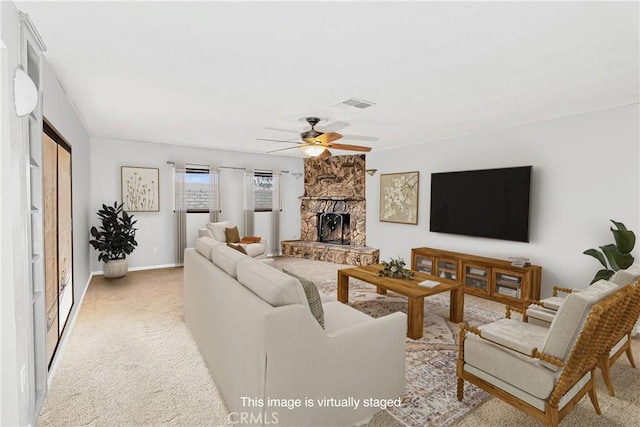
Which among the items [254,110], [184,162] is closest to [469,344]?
[254,110]

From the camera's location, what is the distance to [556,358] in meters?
1.85

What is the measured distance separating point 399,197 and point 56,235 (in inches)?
209

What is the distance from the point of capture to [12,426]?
1694 millimetres

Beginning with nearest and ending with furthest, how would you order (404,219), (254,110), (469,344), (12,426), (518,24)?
(12,426), (518,24), (469,344), (254,110), (404,219)

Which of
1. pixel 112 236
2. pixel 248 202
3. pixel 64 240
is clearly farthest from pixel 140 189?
pixel 64 240

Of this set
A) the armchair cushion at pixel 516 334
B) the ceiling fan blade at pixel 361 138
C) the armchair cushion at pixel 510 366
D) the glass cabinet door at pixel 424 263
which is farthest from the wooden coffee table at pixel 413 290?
the ceiling fan blade at pixel 361 138

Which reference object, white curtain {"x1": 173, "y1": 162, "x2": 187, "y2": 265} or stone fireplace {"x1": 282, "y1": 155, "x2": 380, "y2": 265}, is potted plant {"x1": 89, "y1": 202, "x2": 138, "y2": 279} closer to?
white curtain {"x1": 173, "y1": 162, "x2": 187, "y2": 265}

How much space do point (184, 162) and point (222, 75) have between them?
4.27 metres

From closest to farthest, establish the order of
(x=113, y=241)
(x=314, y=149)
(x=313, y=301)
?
(x=313, y=301) → (x=314, y=149) → (x=113, y=241)

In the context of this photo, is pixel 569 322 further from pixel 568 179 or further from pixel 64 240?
pixel 64 240

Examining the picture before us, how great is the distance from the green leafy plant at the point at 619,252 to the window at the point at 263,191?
6024 millimetres

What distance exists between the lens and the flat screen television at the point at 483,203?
453cm

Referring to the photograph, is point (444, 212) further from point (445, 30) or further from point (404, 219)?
point (445, 30)

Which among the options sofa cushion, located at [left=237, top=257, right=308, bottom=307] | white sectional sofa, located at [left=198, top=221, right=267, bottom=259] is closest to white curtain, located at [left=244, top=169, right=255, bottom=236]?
white sectional sofa, located at [left=198, top=221, right=267, bottom=259]
